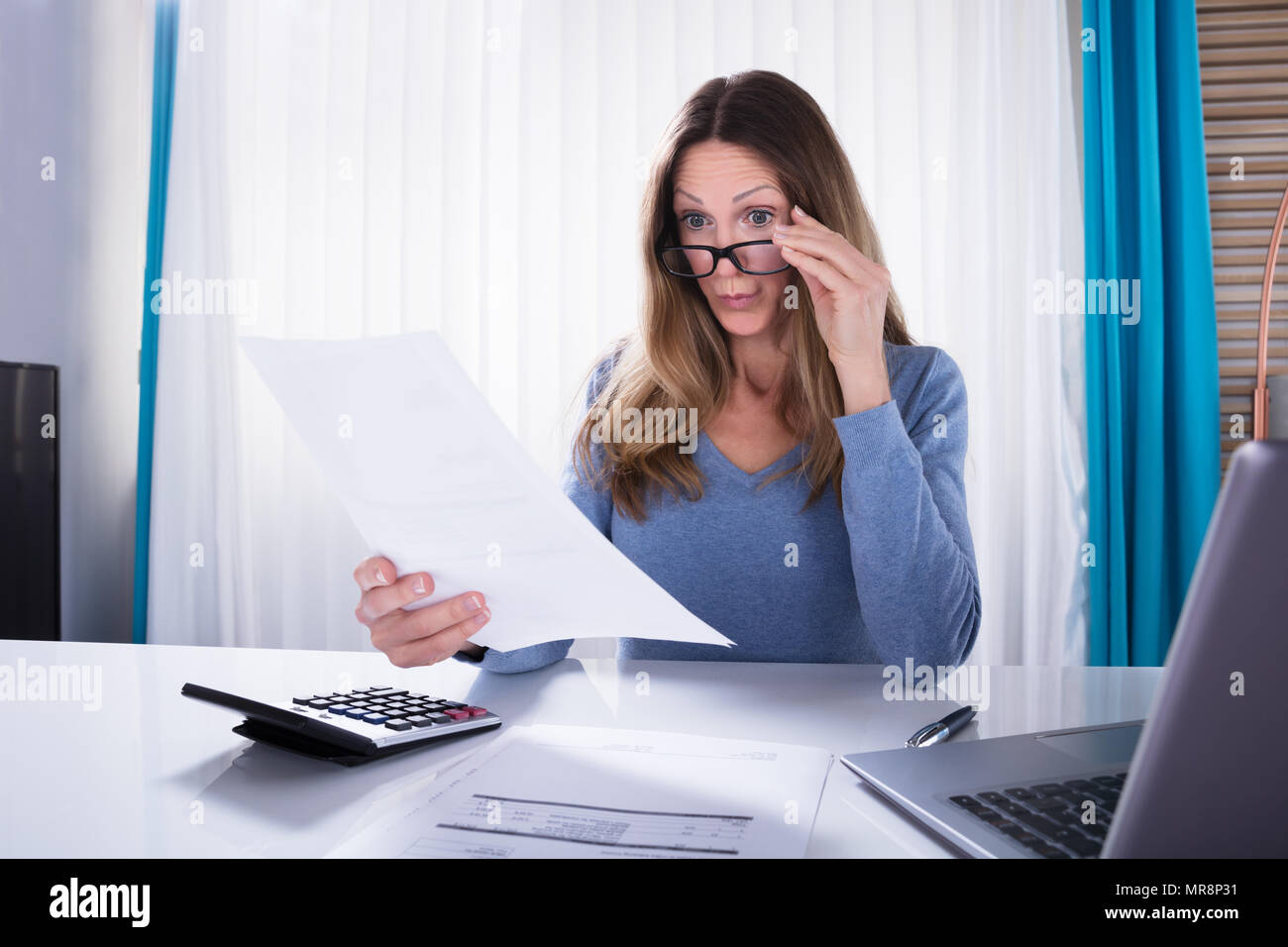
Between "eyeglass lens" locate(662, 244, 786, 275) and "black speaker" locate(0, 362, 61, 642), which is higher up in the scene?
"eyeglass lens" locate(662, 244, 786, 275)

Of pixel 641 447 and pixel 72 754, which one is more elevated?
pixel 641 447

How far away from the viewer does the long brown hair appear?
4.12 ft

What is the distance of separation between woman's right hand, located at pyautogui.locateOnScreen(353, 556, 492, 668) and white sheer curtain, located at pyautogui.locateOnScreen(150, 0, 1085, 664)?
1775 millimetres

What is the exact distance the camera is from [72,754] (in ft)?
2.21

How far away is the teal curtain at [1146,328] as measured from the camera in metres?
2.29

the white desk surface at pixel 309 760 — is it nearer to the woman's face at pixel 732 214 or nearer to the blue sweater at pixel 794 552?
the blue sweater at pixel 794 552

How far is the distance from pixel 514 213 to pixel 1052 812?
2.41 m

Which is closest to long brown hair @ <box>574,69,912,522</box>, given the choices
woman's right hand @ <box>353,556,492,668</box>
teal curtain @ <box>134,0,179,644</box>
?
woman's right hand @ <box>353,556,492,668</box>

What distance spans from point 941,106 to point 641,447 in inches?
66.4

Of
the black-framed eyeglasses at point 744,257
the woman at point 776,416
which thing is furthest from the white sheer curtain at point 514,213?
the black-framed eyeglasses at point 744,257

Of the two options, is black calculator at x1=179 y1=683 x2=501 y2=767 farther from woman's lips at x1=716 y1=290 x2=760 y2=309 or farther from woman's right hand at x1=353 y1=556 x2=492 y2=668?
woman's lips at x1=716 y1=290 x2=760 y2=309
